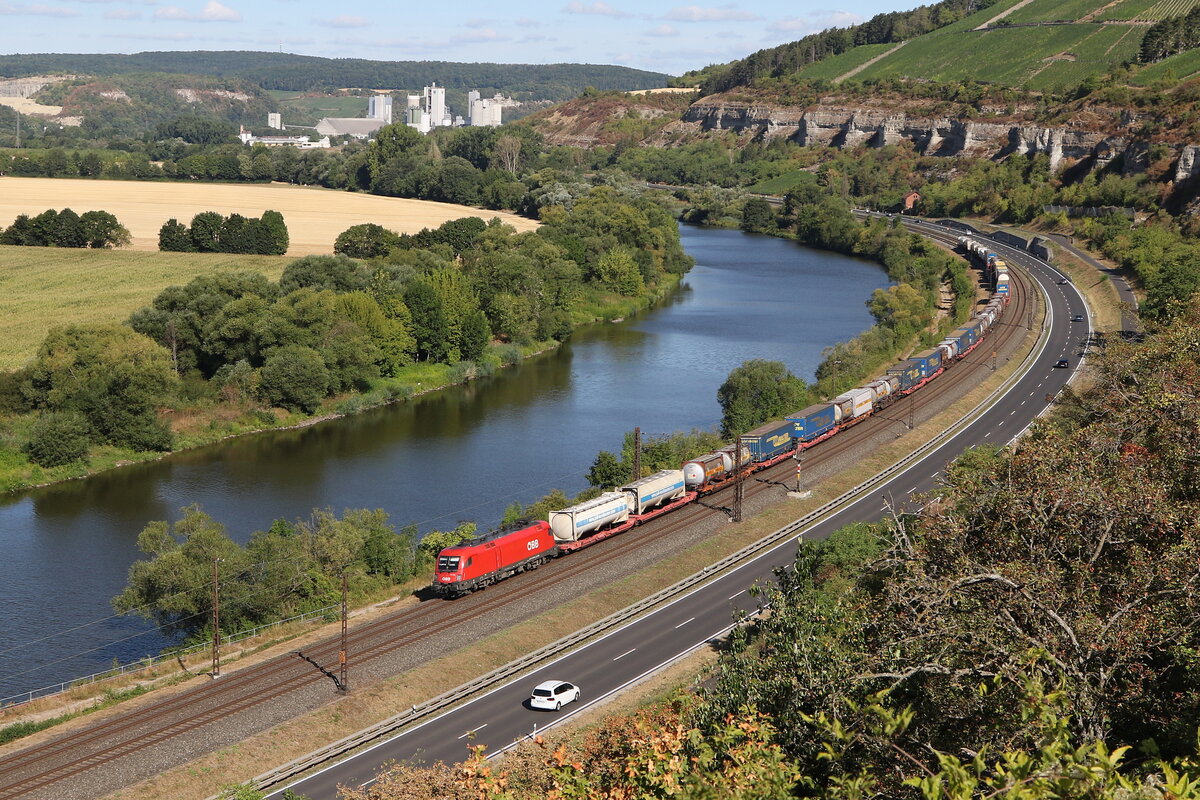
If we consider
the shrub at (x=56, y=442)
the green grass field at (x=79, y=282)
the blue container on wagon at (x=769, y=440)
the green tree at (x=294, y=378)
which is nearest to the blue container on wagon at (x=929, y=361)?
the blue container on wagon at (x=769, y=440)

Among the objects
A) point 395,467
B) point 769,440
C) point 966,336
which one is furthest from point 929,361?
point 395,467

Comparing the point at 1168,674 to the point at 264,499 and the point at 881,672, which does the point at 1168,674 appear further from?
the point at 264,499

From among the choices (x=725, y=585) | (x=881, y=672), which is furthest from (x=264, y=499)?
(x=881, y=672)

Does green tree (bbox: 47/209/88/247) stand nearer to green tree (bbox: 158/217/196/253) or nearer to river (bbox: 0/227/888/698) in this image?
green tree (bbox: 158/217/196/253)

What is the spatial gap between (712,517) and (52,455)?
3856cm

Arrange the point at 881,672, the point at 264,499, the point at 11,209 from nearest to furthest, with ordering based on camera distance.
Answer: the point at 881,672
the point at 264,499
the point at 11,209

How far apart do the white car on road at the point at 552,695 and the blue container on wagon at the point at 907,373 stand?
152 feet

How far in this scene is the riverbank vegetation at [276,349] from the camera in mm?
69188

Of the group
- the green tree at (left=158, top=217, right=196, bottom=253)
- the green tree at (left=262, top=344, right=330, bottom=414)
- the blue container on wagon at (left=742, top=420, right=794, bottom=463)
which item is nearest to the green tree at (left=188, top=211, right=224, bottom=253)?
the green tree at (left=158, top=217, right=196, bottom=253)

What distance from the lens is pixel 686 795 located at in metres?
18.0

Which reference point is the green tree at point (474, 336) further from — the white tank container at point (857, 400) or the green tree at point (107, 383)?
the white tank container at point (857, 400)

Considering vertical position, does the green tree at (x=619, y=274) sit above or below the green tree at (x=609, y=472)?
above

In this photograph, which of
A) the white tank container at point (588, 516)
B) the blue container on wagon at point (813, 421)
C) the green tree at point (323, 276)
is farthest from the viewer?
the green tree at point (323, 276)

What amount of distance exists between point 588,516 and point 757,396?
25302mm
